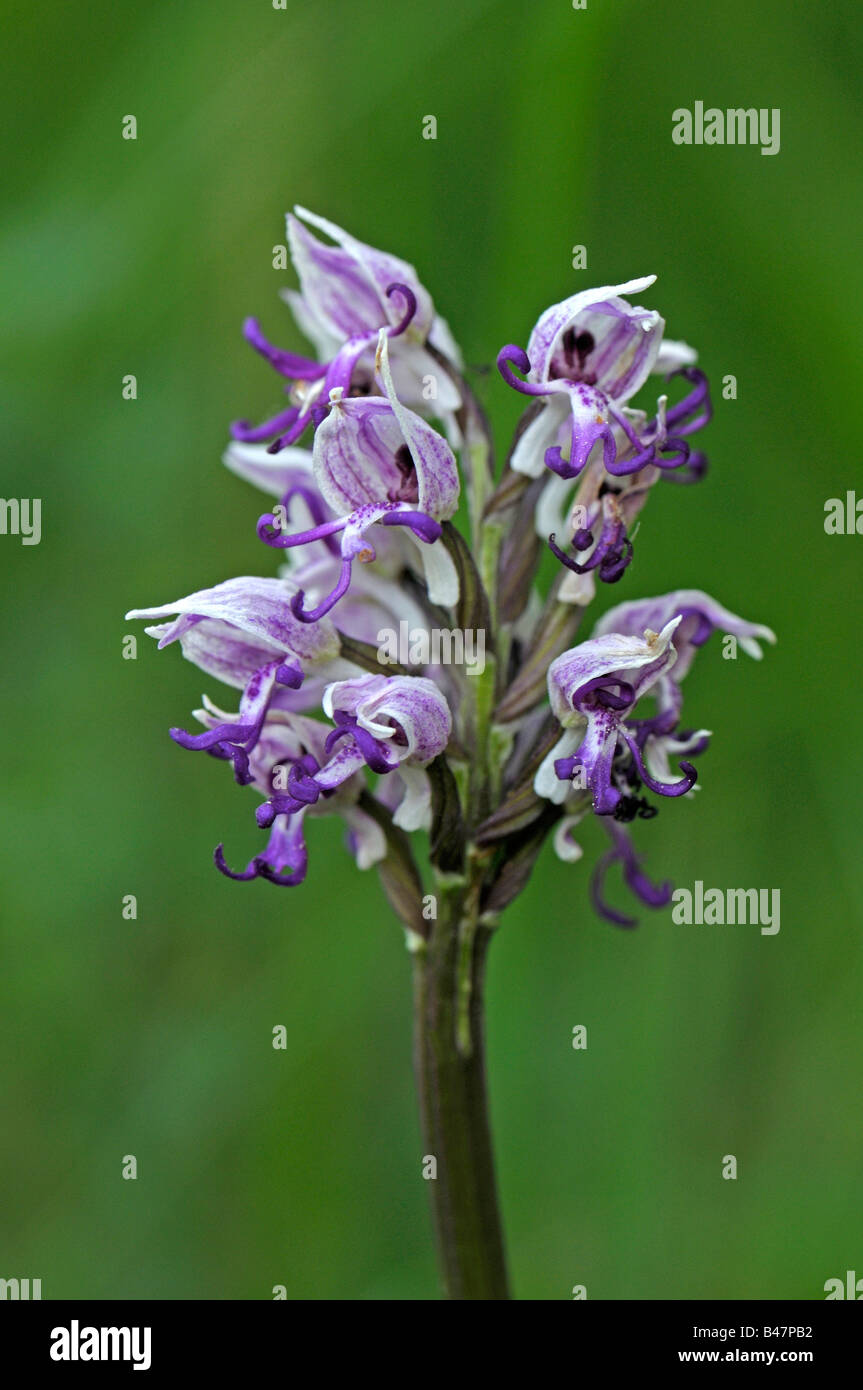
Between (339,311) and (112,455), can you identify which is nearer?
(339,311)

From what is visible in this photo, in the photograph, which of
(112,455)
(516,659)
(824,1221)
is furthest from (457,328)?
(824,1221)

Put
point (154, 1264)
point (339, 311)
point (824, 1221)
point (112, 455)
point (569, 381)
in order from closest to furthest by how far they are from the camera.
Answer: point (569, 381), point (339, 311), point (824, 1221), point (154, 1264), point (112, 455)

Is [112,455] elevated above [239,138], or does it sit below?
→ below

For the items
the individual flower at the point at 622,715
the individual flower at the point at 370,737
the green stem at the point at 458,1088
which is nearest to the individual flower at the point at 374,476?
the individual flower at the point at 370,737

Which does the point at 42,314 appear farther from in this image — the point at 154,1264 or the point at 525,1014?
the point at 154,1264

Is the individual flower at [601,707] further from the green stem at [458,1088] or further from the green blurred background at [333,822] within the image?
the green blurred background at [333,822]

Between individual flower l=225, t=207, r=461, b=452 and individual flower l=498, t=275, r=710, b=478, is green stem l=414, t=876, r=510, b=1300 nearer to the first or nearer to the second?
individual flower l=498, t=275, r=710, b=478

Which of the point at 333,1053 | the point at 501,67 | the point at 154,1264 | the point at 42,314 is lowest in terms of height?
the point at 154,1264

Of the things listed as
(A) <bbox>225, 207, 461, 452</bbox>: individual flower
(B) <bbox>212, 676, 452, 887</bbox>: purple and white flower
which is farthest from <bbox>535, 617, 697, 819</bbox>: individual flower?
(A) <bbox>225, 207, 461, 452</bbox>: individual flower
